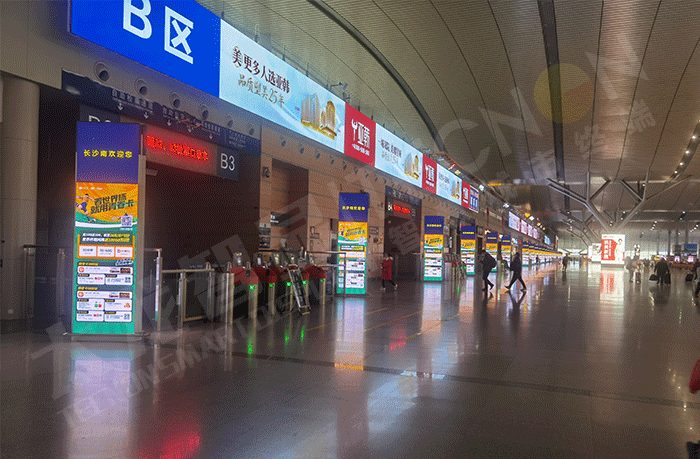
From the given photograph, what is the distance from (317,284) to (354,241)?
3146 mm

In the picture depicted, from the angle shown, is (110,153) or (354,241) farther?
(354,241)

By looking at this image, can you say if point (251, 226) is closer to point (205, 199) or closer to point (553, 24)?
point (205, 199)

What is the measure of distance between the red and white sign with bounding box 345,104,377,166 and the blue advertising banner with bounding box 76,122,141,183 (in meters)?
9.94

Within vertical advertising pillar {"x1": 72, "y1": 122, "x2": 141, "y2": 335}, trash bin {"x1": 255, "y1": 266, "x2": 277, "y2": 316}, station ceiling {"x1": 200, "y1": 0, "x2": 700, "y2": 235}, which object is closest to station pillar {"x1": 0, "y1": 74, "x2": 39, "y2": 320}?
vertical advertising pillar {"x1": 72, "y1": 122, "x2": 141, "y2": 335}

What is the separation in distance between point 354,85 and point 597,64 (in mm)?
10742

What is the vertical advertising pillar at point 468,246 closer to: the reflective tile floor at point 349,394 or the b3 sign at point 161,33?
the reflective tile floor at point 349,394

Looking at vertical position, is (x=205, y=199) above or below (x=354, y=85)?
below

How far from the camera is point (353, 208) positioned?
52.6ft

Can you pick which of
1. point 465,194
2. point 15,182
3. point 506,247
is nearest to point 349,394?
point 15,182

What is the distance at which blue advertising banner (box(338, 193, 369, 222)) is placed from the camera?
15922 mm

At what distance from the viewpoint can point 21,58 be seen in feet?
25.8

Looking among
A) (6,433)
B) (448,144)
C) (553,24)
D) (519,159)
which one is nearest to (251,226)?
(6,433)

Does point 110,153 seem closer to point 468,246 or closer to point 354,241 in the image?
point 354,241

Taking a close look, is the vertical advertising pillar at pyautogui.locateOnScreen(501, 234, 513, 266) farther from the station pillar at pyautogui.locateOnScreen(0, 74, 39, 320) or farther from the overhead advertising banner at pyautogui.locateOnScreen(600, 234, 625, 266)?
the station pillar at pyautogui.locateOnScreen(0, 74, 39, 320)
